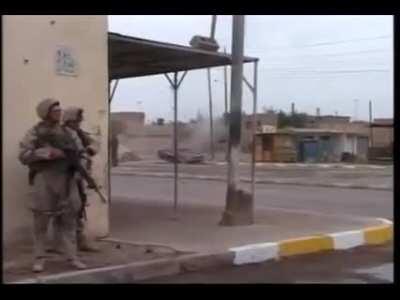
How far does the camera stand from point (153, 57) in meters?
11.8

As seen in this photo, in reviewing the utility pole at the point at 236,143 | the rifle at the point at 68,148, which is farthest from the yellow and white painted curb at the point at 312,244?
the rifle at the point at 68,148

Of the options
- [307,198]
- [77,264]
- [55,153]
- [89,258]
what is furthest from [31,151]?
[307,198]

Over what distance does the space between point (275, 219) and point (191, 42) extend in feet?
10.3

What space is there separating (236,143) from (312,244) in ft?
7.34

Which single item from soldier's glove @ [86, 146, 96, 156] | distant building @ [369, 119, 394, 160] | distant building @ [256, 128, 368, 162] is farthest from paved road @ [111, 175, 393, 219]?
distant building @ [369, 119, 394, 160]

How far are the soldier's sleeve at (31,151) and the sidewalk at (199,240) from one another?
3.50ft

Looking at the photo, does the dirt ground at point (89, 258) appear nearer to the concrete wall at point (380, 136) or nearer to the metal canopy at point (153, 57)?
the metal canopy at point (153, 57)

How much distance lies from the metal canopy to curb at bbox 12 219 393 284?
309cm

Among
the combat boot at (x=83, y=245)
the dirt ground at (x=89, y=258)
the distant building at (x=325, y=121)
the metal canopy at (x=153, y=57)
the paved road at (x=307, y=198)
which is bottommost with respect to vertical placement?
the paved road at (x=307, y=198)

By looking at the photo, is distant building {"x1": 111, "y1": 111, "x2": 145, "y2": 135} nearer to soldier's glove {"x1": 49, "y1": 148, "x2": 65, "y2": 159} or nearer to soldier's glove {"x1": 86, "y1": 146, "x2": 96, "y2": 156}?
soldier's glove {"x1": 86, "y1": 146, "x2": 96, "y2": 156}

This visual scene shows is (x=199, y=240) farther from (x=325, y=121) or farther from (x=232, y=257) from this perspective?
(x=325, y=121)

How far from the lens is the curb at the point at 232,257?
7.38m

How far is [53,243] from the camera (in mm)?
8656
